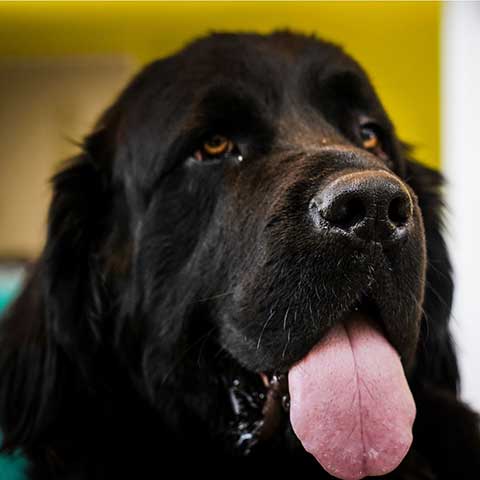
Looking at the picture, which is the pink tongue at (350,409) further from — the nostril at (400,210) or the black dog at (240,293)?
the nostril at (400,210)

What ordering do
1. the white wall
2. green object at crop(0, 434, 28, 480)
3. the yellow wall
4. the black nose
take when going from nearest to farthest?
the black nose
green object at crop(0, 434, 28, 480)
the white wall
the yellow wall

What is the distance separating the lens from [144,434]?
1287 mm

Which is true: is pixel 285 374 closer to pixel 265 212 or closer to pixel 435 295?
pixel 265 212

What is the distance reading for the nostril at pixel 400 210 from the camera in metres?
0.93

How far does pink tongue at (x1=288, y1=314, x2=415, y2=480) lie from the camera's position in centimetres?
93

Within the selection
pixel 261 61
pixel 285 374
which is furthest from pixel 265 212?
pixel 261 61

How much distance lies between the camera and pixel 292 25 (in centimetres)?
655

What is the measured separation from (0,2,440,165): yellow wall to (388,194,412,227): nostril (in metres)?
5.88

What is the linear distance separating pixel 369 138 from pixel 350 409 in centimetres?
64

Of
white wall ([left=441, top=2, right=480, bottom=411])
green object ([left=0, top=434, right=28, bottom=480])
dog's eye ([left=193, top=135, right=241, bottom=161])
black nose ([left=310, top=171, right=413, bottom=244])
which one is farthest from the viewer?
white wall ([left=441, top=2, right=480, bottom=411])

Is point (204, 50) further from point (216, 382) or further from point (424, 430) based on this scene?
point (424, 430)

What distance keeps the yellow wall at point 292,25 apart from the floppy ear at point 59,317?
544 centimetres

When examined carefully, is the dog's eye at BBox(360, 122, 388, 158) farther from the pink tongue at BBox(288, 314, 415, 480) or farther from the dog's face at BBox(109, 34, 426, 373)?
the pink tongue at BBox(288, 314, 415, 480)

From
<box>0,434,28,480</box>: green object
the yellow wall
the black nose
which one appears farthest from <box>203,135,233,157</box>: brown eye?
the yellow wall
